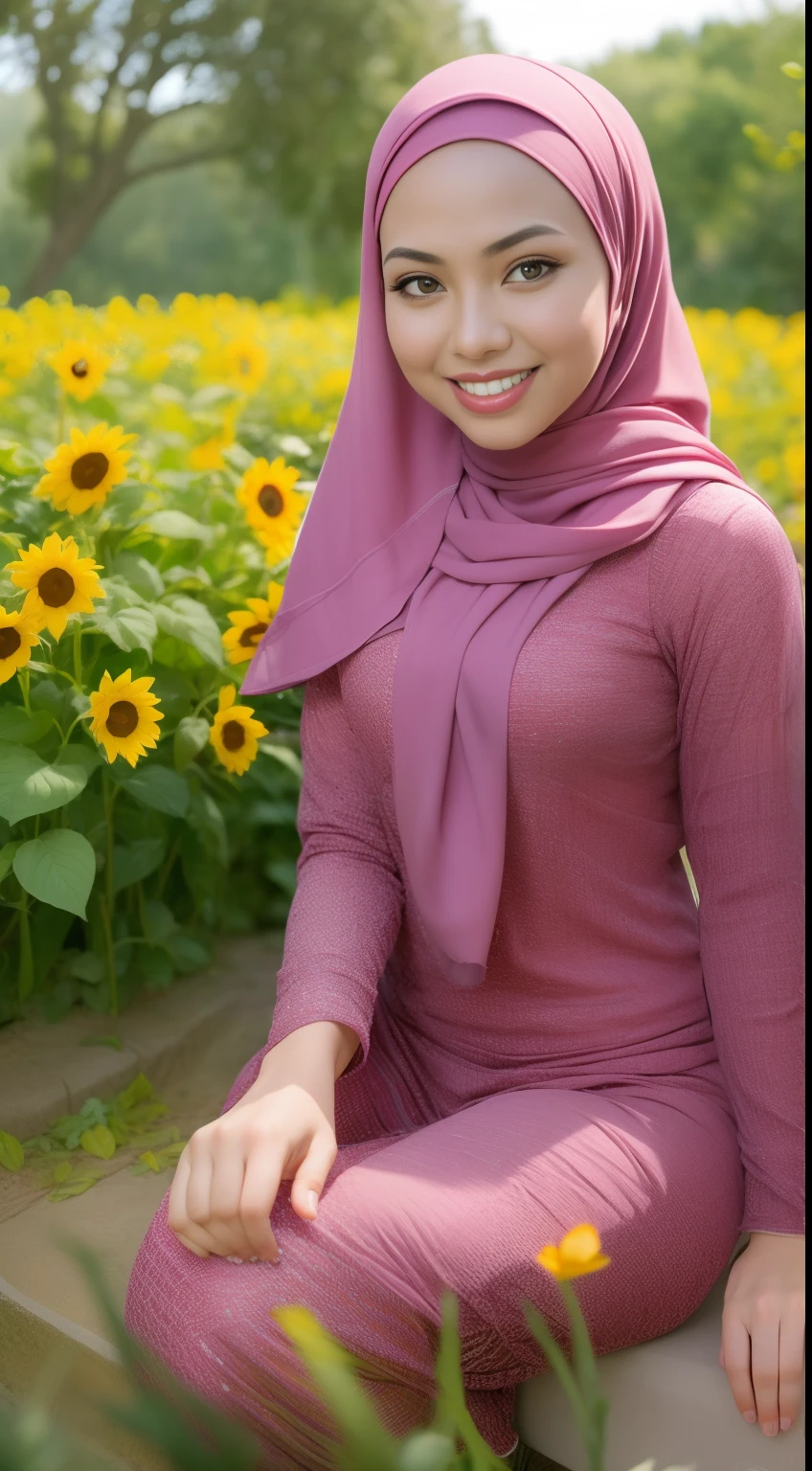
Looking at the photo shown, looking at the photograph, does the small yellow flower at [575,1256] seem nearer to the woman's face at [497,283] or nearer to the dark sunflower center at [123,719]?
the woman's face at [497,283]

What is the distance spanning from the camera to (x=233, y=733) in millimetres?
1734

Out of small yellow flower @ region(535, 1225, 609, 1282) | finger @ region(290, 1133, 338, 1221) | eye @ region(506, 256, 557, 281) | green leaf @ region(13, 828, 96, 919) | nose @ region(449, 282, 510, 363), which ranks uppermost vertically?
eye @ region(506, 256, 557, 281)

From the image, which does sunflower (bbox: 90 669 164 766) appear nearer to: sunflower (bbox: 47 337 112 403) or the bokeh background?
sunflower (bbox: 47 337 112 403)

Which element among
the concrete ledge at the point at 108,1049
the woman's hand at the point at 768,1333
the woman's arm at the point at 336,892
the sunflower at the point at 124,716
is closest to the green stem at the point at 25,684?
the sunflower at the point at 124,716

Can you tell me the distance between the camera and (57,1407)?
1.28 m

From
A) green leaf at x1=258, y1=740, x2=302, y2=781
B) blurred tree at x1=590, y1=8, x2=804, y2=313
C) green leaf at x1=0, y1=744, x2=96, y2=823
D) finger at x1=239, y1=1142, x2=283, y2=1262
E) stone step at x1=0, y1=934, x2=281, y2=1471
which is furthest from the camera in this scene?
blurred tree at x1=590, y1=8, x2=804, y2=313

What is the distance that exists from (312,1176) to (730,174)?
85.9ft

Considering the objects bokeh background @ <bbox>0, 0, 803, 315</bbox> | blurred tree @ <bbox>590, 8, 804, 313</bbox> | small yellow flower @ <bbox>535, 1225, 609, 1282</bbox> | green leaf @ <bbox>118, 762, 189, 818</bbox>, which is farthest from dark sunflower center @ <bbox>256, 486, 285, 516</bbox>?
blurred tree @ <bbox>590, 8, 804, 313</bbox>

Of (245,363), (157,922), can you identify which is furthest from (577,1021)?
(245,363)

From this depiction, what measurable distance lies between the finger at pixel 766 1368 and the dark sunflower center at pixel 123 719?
859 mm

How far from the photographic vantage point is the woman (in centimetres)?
111

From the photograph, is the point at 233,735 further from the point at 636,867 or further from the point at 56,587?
the point at 636,867

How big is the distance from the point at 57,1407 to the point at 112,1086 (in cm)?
54

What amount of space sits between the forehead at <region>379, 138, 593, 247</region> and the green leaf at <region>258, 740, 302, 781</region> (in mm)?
931
